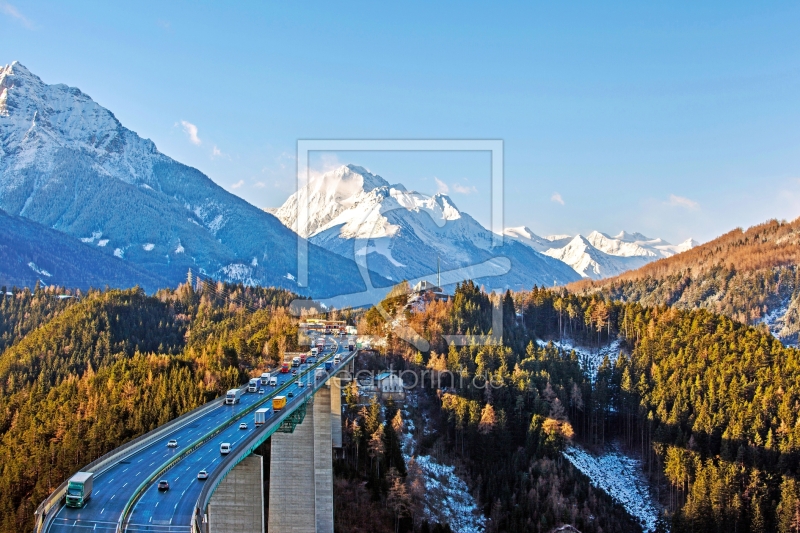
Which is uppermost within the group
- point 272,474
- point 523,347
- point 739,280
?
point 739,280

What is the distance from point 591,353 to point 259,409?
69.8m

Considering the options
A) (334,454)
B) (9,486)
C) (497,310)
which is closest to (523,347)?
(497,310)

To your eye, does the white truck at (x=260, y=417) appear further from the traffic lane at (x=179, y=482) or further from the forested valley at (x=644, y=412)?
the forested valley at (x=644, y=412)

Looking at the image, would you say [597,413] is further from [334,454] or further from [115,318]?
[115,318]

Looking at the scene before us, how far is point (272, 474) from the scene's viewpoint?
56.6 m

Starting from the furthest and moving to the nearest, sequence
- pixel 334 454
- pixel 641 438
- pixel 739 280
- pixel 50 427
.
→ 1. pixel 739 280
2. pixel 641 438
3. pixel 334 454
4. pixel 50 427

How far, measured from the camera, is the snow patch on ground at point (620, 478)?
245 feet

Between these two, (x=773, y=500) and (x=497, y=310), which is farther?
(x=497, y=310)

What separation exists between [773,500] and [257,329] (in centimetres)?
7186

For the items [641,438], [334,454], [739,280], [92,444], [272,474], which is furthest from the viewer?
[739,280]

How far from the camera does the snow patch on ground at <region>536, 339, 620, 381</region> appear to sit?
102m

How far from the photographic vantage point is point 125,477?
3556 cm

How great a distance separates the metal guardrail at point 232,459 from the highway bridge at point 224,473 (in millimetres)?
68

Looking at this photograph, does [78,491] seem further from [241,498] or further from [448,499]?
[448,499]
